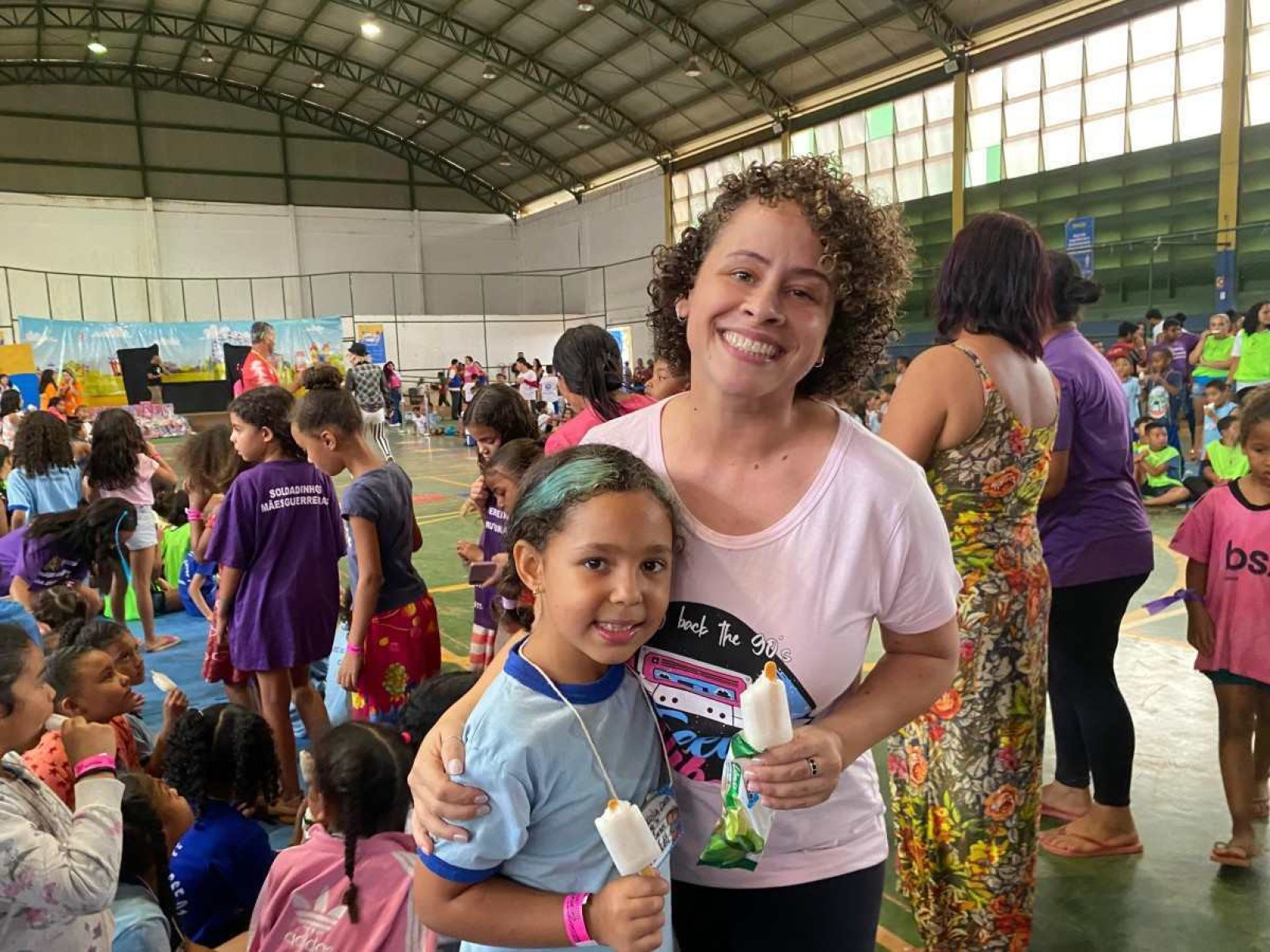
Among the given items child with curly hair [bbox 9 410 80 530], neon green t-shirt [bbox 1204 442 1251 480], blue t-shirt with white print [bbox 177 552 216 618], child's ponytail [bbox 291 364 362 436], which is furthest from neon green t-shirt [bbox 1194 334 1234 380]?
child with curly hair [bbox 9 410 80 530]

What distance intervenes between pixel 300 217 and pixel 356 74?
5.41 metres

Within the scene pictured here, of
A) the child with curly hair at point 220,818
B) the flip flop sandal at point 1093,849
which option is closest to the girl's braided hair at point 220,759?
the child with curly hair at point 220,818

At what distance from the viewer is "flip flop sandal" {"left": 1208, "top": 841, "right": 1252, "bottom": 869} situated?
2.89m

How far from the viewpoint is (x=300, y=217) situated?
2898 centimetres

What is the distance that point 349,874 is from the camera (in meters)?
1.97

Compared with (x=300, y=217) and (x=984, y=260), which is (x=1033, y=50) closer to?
(x=984, y=260)

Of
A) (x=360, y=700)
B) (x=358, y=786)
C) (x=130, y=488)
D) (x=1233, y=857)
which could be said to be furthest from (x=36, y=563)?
(x=1233, y=857)

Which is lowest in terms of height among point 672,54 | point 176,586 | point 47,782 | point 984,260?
point 176,586

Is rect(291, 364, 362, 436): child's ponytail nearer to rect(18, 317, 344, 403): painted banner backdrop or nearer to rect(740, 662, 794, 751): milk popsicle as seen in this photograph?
rect(740, 662, 794, 751): milk popsicle

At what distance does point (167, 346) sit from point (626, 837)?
2452 cm

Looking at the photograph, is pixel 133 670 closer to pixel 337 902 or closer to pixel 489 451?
pixel 489 451

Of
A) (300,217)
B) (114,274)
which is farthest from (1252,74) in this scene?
(114,274)

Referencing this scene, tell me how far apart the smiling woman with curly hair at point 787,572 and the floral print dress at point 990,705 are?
0.78 meters

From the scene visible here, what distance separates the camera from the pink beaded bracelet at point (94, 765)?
1.99m
